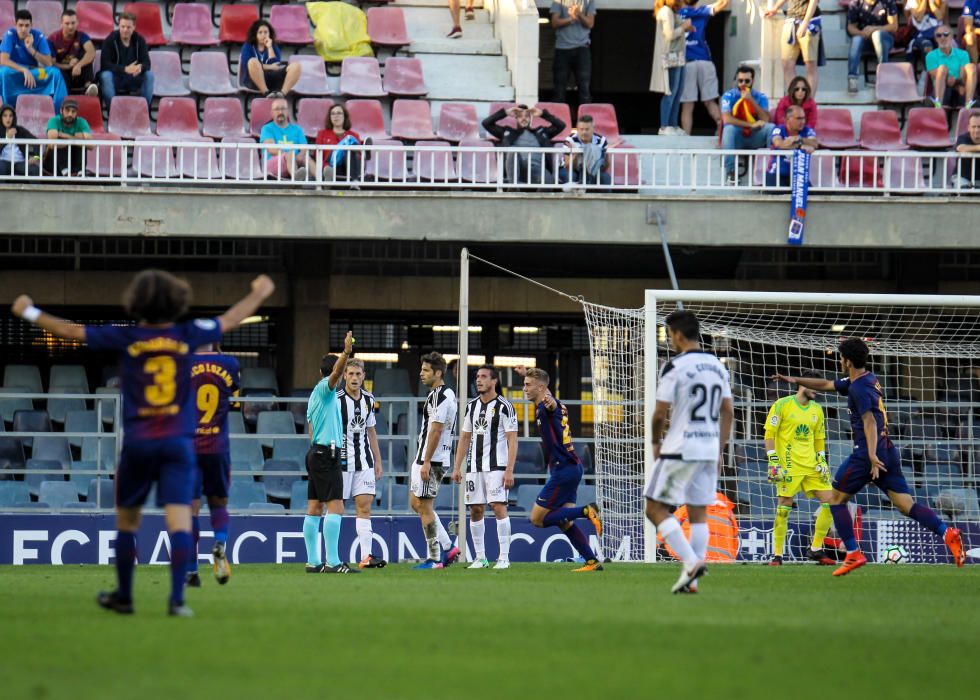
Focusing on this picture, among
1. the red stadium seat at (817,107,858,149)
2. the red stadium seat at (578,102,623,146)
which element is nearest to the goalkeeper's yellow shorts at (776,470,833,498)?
the red stadium seat at (578,102,623,146)

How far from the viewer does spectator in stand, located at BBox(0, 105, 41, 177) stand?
1823 centimetres

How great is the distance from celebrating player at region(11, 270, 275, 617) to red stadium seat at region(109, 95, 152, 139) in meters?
13.4

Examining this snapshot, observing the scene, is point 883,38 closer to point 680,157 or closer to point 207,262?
point 680,157

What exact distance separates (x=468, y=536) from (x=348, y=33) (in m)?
9.02

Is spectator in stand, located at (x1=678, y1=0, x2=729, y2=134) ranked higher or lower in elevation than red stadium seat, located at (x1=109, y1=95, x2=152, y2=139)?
higher

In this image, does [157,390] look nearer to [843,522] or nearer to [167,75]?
[843,522]

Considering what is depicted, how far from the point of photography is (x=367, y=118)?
68.6 feet

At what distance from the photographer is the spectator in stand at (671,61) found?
21.9m

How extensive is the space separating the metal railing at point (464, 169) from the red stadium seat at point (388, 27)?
335 centimetres

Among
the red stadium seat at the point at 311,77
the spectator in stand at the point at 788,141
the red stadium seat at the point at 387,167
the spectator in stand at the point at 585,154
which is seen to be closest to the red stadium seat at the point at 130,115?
the red stadium seat at the point at 311,77

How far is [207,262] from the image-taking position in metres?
21.4

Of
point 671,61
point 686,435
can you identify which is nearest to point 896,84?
point 671,61

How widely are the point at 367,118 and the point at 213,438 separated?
1135cm

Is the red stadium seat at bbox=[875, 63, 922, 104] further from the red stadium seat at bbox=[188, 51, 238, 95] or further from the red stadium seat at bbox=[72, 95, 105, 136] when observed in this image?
the red stadium seat at bbox=[72, 95, 105, 136]
